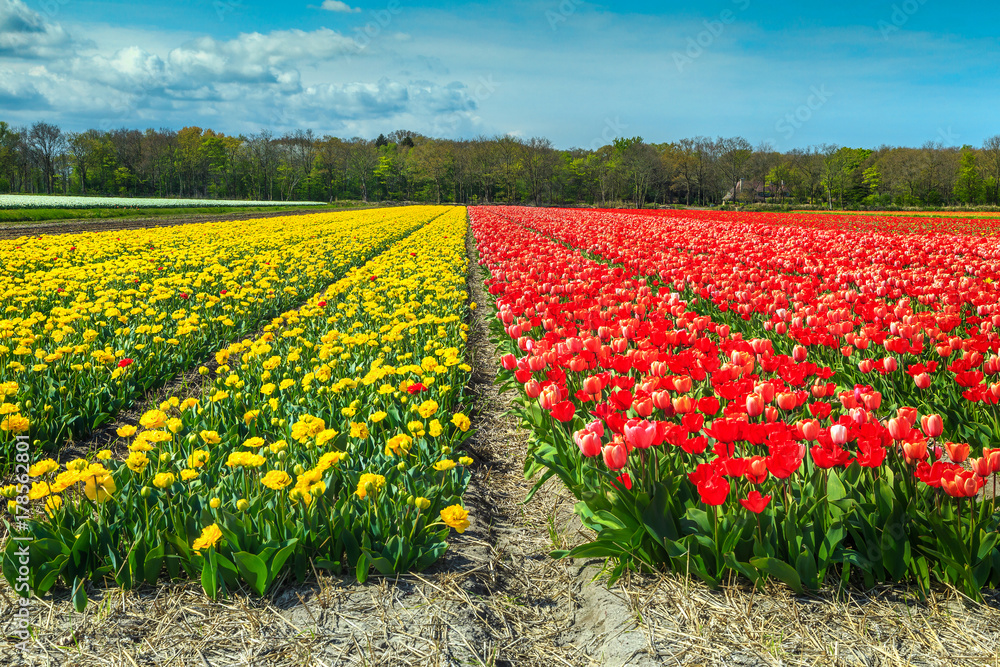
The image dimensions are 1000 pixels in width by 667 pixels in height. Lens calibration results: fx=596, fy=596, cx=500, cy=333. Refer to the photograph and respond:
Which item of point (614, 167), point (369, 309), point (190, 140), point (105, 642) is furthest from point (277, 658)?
point (190, 140)

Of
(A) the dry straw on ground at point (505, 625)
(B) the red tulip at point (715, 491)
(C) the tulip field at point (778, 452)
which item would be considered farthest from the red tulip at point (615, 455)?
(A) the dry straw on ground at point (505, 625)

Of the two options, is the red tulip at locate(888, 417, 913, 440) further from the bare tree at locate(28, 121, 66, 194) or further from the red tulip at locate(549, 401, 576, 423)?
the bare tree at locate(28, 121, 66, 194)

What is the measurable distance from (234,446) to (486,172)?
8762 centimetres

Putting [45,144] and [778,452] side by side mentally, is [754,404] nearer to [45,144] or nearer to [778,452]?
[778,452]

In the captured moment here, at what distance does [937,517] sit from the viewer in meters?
2.28

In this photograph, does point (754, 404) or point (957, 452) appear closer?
point (957, 452)

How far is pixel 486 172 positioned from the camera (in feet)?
288

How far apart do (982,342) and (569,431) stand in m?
2.45

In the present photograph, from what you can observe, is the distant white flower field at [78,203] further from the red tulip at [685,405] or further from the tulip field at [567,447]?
the red tulip at [685,405]

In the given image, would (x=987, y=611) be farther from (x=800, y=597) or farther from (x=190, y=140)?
(x=190, y=140)

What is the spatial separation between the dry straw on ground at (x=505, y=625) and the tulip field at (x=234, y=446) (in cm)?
11

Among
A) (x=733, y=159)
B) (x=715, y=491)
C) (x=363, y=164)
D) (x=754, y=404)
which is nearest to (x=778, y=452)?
(x=715, y=491)

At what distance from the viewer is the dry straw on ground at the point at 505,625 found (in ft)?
7.10

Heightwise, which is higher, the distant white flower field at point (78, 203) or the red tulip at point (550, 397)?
Answer: the distant white flower field at point (78, 203)
